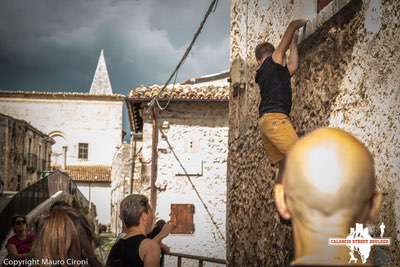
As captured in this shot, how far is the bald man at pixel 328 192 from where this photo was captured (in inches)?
34.8

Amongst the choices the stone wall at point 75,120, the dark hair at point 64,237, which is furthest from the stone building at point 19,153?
the dark hair at point 64,237

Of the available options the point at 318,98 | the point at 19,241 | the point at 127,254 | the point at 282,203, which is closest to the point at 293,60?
the point at 318,98

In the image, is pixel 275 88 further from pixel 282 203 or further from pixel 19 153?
pixel 19 153

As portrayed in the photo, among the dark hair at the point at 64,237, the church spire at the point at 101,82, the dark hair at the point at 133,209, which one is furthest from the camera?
the church spire at the point at 101,82

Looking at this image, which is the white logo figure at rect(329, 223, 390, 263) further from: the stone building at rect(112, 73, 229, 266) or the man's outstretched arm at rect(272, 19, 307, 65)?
the stone building at rect(112, 73, 229, 266)

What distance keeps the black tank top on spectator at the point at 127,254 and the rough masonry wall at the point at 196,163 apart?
29.6 ft

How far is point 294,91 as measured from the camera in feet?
12.5

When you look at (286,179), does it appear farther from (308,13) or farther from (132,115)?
(132,115)

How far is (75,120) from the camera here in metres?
37.2

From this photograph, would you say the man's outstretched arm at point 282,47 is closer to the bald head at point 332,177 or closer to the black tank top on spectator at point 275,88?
the black tank top on spectator at point 275,88

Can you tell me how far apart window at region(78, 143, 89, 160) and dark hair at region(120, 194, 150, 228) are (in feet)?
113

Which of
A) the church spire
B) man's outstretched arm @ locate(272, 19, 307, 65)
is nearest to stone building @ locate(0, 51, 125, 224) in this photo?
the church spire

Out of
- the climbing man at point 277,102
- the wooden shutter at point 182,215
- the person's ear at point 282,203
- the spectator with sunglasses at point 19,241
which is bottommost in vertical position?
the wooden shutter at point 182,215

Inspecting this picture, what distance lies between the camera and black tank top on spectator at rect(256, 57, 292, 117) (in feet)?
9.72
